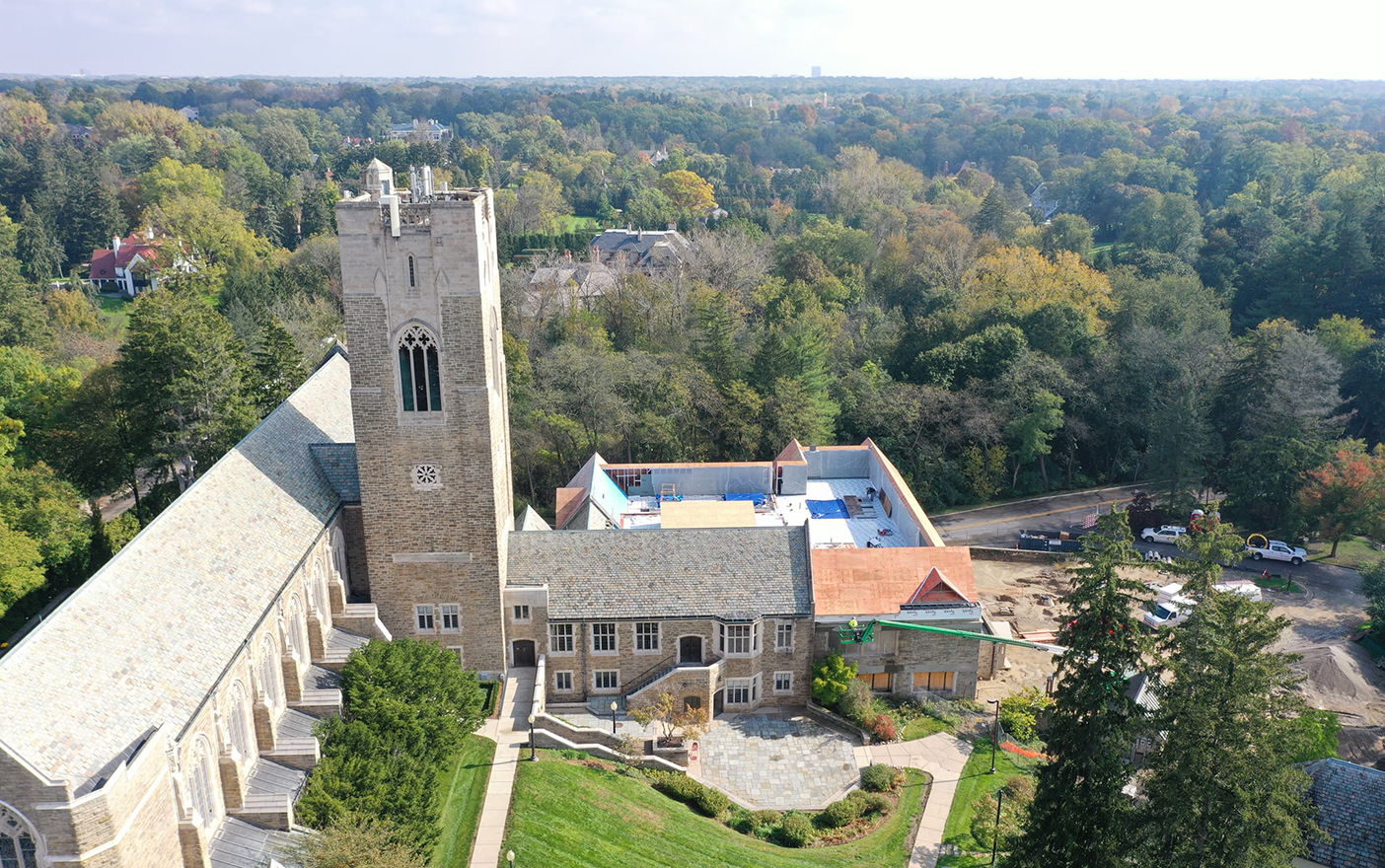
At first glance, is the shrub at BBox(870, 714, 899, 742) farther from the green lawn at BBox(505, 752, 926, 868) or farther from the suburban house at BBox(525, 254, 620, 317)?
the suburban house at BBox(525, 254, 620, 317)

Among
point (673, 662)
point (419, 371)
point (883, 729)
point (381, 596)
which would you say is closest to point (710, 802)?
point (673, 662)

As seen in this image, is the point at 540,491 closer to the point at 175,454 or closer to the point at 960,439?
the point at 175,454

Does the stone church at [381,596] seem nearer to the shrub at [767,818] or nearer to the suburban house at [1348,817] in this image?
the shrub at [767,818]

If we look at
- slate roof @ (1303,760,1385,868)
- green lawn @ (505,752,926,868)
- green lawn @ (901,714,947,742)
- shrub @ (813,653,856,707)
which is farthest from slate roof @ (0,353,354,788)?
slate roof @ (1303,760,1385,868)

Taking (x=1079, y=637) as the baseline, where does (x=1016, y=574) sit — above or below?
below

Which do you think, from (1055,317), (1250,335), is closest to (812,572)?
(1055,317)

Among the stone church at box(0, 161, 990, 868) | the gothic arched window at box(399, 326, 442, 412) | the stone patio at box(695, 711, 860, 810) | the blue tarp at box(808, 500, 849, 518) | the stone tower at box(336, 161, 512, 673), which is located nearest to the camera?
the stone church at box(0, 161, 990, 868)
